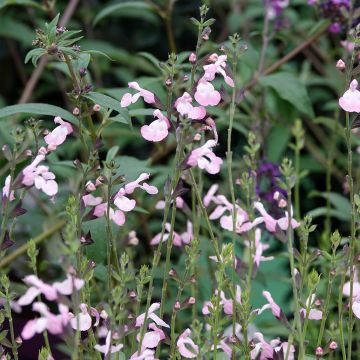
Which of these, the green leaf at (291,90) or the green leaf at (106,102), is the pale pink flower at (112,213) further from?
the green leaf at (291,90)

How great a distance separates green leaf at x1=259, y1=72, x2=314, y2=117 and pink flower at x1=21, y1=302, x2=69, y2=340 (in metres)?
1.03

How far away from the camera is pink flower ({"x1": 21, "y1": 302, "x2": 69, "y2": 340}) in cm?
76

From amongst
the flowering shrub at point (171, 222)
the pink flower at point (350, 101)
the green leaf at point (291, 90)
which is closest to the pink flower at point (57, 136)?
the flowering shrub at point (171, 222)

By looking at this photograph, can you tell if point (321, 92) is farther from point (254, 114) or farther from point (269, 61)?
point (254, 114)

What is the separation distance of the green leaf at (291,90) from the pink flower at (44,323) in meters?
1.03

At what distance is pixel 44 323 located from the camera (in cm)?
77

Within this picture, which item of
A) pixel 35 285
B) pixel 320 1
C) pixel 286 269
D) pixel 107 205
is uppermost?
pixel 320 1

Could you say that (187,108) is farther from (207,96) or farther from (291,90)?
(291,90)

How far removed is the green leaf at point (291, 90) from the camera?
1.76m

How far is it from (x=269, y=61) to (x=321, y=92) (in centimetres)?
46

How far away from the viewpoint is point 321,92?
2.71m

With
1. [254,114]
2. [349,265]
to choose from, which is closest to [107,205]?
[349,265]

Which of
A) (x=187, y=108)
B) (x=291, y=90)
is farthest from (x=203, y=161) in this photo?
(x=291, y=90)

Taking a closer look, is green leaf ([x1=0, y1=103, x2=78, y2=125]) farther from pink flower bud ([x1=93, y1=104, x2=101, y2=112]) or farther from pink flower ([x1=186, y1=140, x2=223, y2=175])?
pink flower ([x1=186, y1=140, x2=223, y2=175])
